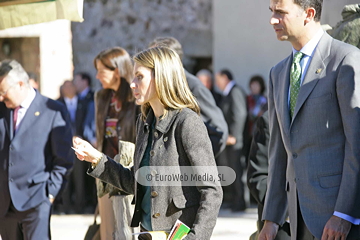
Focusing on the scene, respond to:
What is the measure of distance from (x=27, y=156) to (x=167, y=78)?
217cm

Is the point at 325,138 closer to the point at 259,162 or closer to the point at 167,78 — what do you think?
the point at 167,78

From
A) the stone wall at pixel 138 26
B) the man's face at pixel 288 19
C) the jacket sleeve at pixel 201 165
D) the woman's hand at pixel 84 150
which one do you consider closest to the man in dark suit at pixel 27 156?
the woman's hand at pixel 84 150

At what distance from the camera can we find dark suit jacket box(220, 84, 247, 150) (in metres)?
9.99

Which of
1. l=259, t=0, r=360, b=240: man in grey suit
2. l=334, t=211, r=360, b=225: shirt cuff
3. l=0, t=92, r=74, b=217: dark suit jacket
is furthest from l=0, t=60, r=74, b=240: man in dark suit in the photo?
l=334, t=211, r=360, b=225: shirt cuff

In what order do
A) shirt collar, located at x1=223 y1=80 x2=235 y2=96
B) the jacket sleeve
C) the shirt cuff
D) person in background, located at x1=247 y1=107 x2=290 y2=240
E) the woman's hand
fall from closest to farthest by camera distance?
the shirt cuff < the jacket sleeve < the woman's hand < person in background, located at x1=247 y1=107 x2=290 y2=240 < shirt collar, located at x1=223 y1=80 x2=235 y2=96

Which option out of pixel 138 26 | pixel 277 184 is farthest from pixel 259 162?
pixel 138 26

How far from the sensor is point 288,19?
3.19 m

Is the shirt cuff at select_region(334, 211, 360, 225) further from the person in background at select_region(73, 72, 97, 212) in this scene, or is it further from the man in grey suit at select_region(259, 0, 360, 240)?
the person in background at select_region(73, 72, 97, 212)

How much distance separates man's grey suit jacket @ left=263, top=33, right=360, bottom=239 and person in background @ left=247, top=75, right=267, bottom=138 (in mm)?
7077

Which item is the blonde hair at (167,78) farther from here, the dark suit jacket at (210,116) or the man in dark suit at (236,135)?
the man in dark suit at (236,135)

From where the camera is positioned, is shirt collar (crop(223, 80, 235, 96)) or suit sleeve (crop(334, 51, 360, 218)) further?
shirt collar (crop(223, 80, 235, 96))

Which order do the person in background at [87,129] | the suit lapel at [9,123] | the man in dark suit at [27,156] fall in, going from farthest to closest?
the person in background at [87,129] < the suit lapel at [9,123] < the man in dark suit at [27,156]

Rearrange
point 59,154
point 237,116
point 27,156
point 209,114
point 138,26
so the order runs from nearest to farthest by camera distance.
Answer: point 27,156, point 59,154, point 209,114, point 237,116, point 138,26

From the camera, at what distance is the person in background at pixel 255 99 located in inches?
408
